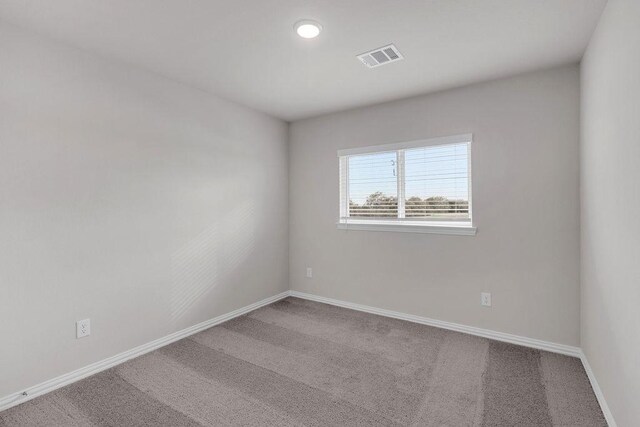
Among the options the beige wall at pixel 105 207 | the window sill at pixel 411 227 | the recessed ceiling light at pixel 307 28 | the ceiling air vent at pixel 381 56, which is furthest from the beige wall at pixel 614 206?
the beige wall at pixel 105 207

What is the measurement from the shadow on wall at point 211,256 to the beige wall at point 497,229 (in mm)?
1166

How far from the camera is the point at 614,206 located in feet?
5.67

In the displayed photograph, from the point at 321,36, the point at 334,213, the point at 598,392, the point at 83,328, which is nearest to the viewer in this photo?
the point at 598,392

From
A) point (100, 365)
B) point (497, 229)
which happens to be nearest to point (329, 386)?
point (100, 365)

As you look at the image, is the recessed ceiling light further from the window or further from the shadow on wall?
the shadow on wall

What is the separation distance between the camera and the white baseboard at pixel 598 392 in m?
Result: 1.77

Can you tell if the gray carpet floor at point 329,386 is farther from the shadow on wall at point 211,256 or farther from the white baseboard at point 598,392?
the shadow on wall at point 211,256

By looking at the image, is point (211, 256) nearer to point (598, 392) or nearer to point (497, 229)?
point (497, 229)

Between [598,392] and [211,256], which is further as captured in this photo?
[211,256]

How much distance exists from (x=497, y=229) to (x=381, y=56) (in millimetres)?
1834

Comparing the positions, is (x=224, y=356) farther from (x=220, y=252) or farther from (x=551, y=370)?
(x=551, y=370)

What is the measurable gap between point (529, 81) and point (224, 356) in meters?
3.47

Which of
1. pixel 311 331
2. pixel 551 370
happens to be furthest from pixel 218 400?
pixel 551 370

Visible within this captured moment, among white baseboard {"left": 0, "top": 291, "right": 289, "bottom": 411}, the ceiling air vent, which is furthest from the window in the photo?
white baseboard {"left": 0, "top": 291, "right": 289, "bottom": 411}
